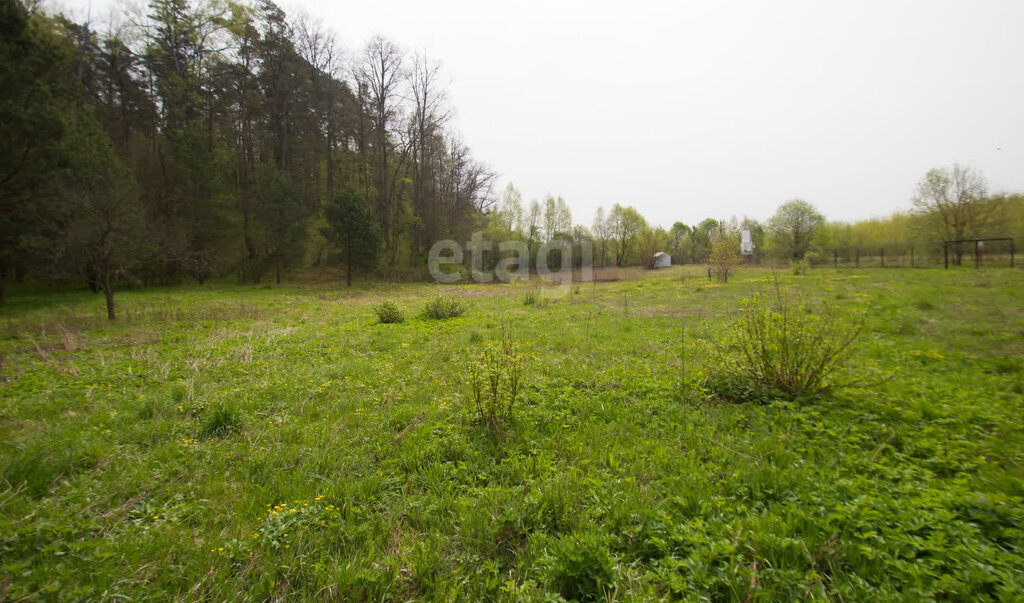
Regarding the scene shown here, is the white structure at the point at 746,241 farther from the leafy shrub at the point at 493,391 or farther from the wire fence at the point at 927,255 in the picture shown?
the leafy shrub at the point at 493,391

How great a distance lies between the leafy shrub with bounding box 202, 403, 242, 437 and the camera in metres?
4.07

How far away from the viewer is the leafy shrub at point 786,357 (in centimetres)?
454

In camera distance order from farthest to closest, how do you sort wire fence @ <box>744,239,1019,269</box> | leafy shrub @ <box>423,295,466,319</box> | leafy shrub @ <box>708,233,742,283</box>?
1. wire fence @ <box>744,239,1019,269</box>
2. leafy shrub @ <box>708,233,742,283</box>
3. leafy shrub @ <box>423,295,466,319</box>

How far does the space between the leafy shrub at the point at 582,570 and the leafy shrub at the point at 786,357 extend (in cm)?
358

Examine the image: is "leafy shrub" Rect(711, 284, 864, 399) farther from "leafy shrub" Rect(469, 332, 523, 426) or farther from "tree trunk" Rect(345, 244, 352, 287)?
"tree trunk" Rect(345, 244, 352, 287)

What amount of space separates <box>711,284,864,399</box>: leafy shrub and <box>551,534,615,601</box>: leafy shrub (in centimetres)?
358


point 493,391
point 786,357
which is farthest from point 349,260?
point 786,357

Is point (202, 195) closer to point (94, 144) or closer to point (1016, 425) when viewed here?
point (94, 144)

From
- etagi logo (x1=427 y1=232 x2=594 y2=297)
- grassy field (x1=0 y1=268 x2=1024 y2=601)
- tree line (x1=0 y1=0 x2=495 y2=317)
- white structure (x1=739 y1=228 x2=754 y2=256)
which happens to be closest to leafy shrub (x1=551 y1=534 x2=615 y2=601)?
grassy field (x1=0 y1=268 x2=1024 y2=601)

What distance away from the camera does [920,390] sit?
446 centimetres

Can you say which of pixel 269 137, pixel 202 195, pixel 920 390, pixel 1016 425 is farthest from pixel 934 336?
pixel 269 137

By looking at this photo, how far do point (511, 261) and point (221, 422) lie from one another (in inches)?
1422

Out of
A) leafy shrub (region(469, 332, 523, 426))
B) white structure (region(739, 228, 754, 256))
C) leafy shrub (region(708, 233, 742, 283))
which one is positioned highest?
white structure (region(739, 228, 754, 256))

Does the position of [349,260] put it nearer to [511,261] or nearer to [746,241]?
[511,261]
